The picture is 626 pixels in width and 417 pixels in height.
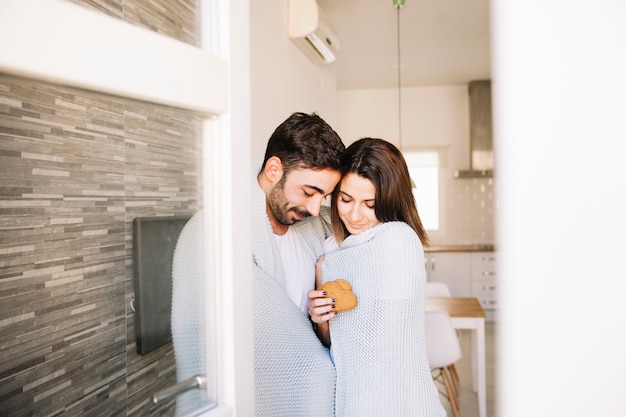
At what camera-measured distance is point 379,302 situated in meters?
1.38

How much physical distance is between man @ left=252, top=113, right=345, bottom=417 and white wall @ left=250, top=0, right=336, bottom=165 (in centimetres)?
74

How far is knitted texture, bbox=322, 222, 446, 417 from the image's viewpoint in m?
1.35

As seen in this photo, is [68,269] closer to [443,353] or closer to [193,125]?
[193,125]

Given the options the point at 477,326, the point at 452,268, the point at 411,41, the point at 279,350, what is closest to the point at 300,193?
the point at 279,350

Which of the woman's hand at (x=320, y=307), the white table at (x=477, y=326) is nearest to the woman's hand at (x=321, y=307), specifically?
the woman's hand at (x=320, y=307)

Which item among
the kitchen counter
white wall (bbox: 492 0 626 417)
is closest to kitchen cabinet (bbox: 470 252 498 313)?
the kitchen counter

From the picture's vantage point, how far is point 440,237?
240 inches

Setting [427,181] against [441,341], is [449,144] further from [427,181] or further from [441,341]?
[441,341]

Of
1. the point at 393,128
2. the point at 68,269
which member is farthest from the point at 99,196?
the point at 393,128

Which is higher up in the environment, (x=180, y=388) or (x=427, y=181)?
(x=427, y=181)

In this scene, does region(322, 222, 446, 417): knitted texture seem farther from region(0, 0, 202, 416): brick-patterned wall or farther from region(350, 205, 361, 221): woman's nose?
region(0, 0, 202, 416): brick-patterned wall

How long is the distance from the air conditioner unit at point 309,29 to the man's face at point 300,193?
5.13 feet

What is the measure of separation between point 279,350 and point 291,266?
28cm

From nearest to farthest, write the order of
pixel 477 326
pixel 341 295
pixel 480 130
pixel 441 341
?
1. pixel 341 295
2. pixel 441 341
3. pixel 477 326
4. pixel 480 130
